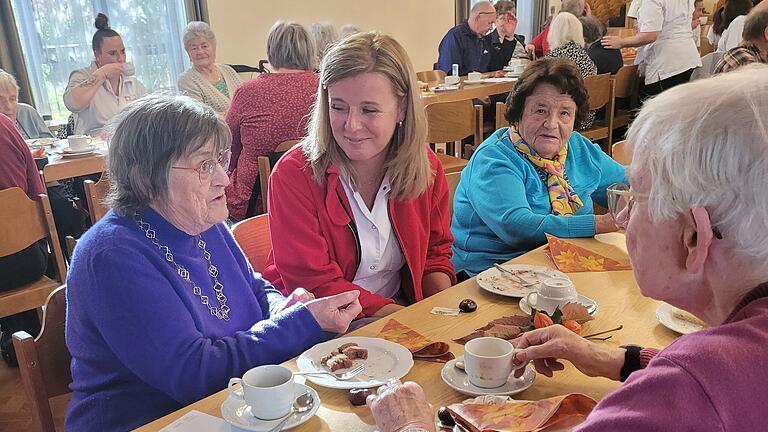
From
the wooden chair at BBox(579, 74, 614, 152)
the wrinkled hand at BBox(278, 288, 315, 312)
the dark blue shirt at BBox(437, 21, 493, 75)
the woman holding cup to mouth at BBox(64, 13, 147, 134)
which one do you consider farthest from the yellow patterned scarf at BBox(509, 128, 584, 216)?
the dark blue shirt at BBox(437, 21, 493, 75)

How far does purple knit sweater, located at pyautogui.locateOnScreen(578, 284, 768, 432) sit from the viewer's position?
25.4 inches

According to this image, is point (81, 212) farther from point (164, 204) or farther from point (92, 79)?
point (164, 204)

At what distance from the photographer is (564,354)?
3.80 ft

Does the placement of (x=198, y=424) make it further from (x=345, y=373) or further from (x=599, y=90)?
(x=599, y=90)

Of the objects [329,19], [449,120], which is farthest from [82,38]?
[449,120]

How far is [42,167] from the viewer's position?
3.20 metres

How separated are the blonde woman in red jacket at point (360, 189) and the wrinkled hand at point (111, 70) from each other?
2.96m

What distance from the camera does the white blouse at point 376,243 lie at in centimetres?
178

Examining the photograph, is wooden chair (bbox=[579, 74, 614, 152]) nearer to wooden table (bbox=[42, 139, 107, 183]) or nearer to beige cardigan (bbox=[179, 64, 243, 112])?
beige cardigan (bbox=[179, 64, 243, 112])

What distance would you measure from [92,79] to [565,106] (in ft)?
11.0

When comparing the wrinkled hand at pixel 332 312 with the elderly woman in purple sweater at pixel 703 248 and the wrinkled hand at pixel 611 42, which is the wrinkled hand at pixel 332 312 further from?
the wrinkled hand at pixel 611 42

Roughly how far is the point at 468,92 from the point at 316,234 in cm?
350

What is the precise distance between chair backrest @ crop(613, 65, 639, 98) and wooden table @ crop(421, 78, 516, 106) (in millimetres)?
992

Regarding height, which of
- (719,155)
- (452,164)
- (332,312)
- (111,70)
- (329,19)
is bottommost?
(452,164)
